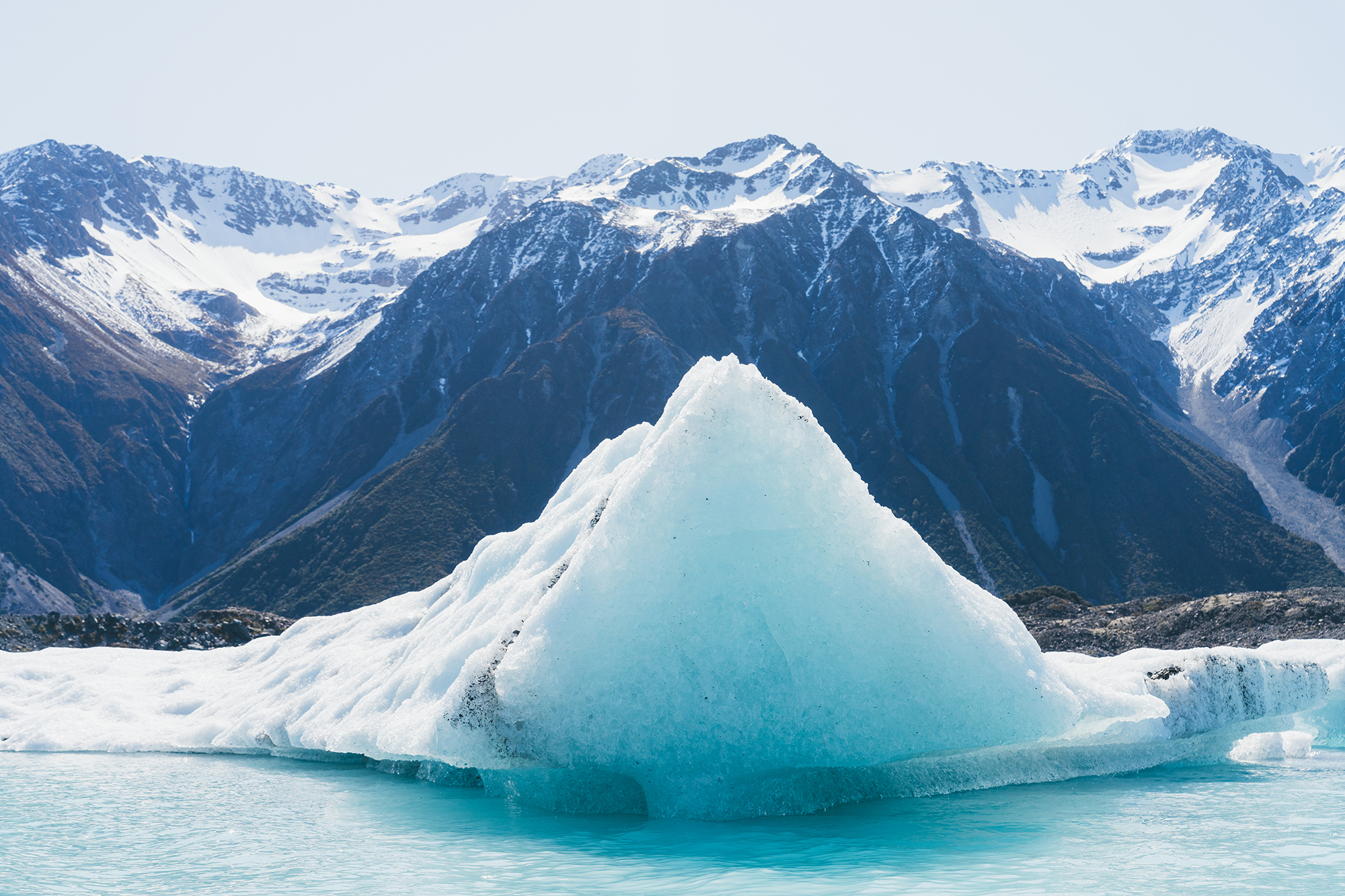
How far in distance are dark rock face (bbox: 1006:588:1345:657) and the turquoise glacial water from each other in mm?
14829

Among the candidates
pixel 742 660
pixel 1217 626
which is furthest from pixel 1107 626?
pixel 742 660

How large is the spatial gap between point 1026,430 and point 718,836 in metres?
199

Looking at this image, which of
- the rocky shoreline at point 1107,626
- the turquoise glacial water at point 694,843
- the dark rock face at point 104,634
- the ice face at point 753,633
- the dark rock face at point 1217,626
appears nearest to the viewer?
the turquoise glacial water at point 694,843

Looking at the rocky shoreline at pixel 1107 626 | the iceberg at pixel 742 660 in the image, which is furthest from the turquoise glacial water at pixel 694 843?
the rocky shoreline at pixel 1107 626

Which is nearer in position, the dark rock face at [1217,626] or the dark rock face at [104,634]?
the dark rock face at [1217,626]

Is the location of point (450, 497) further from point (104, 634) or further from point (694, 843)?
point (694, 843)

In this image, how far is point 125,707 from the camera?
27.3 m

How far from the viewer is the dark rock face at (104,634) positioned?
40.1 metres

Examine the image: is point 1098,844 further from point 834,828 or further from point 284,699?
point 284,699

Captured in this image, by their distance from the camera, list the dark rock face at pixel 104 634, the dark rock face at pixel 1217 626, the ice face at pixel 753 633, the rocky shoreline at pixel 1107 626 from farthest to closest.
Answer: the dark rock face at pixel 104 634 → the rocky shoreline at pixel 1107 626 → the dark rock face at pixel 1217 626 → the ice face at pixel 753 633

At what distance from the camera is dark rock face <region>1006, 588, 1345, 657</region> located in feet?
102

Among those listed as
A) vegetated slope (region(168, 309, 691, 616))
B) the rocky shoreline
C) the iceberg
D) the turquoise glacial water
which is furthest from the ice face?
vegetated slope (region(168, 309, 691, 616))

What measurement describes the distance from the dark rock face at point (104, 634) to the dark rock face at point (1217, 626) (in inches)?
1469

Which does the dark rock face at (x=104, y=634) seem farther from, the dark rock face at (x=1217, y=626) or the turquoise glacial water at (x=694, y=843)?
the dark rock face at (x=1217, y=626)
